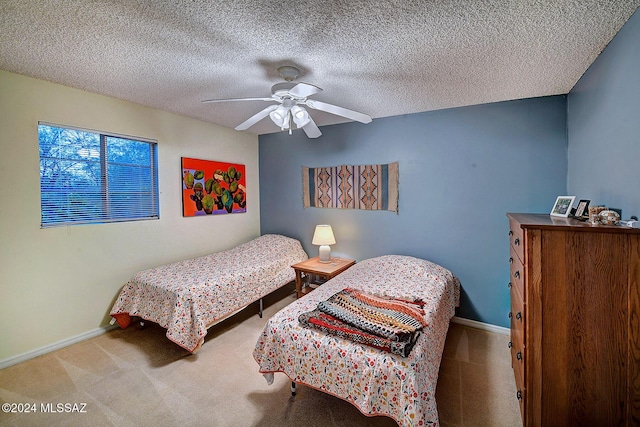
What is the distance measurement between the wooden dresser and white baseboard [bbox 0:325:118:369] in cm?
342

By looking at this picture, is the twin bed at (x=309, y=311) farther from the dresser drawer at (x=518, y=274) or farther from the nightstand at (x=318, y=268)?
the dresser drawer at (x=518, y=274)

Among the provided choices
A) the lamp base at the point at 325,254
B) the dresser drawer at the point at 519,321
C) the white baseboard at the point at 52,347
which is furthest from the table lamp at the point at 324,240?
the white baseboard at the point at 52,347

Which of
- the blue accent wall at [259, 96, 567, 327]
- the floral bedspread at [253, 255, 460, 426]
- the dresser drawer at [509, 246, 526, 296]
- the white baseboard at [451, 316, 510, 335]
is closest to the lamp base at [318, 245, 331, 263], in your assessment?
the blue accent wall at [259, 96, 567, 327]

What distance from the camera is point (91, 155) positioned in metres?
2.59

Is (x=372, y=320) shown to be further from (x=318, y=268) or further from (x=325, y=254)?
(x=325, y=254)

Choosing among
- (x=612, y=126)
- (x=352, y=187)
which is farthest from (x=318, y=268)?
(x=612, y=126)

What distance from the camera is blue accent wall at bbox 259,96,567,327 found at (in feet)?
8.24

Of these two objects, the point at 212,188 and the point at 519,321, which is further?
the point at 212,188

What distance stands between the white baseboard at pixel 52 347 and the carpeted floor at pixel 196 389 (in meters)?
0.05

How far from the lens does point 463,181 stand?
283cm

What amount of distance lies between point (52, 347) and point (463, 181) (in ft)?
13.5

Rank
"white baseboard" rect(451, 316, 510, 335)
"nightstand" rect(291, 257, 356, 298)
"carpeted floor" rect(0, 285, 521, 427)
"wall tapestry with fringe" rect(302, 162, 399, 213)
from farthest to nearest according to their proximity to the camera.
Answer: "wall tapestry with fringe" rect(302, 162, 399, 213) → "nightstand" rect(291, 257, 356, 298) → "white baseboard" rect(451, 316, 510, 335) → "carpeted floor" rect(0, 285, 521, 427)

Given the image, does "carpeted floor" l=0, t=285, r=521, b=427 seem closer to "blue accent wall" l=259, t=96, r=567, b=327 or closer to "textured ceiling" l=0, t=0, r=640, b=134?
"blue accent wall" l=259, t=96, r=567, b=327

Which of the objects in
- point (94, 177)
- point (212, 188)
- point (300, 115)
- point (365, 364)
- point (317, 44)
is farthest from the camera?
point (212, 188)
